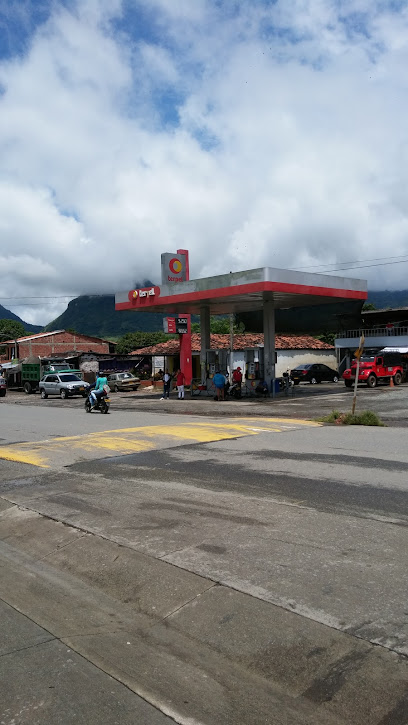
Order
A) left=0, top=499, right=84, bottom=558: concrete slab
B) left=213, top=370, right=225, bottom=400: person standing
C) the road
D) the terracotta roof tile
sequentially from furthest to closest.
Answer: the terracotta roof tile < left=213, top=370, right=225, bottom=400: person standing < left=0, top=499, right=84, bottom=558: concrete slab < the road

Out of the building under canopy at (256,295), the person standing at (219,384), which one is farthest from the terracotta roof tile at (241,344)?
the person standing at (219,384)

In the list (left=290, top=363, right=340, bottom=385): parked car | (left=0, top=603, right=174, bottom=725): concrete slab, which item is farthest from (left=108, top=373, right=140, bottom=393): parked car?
(left=0, top=603, right=174, bottom=725): concrete slab

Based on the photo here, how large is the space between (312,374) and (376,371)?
788 cm

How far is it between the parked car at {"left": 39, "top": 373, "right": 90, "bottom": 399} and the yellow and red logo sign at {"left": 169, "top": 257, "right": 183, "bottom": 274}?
8.61m

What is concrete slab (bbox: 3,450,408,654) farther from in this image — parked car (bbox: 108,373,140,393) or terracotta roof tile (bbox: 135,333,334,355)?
terracotta roof tile (bbox: 135,333,334,355)

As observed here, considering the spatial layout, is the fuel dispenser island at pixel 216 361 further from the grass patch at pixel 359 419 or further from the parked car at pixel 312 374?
the grass patch at pixel 359 419

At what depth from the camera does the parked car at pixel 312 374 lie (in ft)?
134

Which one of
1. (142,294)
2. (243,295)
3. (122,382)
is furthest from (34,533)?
(122,382)

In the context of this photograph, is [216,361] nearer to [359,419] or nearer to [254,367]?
[254,367]

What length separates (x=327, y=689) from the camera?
3.50 m

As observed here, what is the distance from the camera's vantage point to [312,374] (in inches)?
1623

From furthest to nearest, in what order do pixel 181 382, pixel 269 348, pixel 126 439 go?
pixel 181 382 → pixel 269 348 → pixel 126 439

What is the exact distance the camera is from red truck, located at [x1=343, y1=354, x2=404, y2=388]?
33.3 m

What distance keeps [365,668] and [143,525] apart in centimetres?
344
